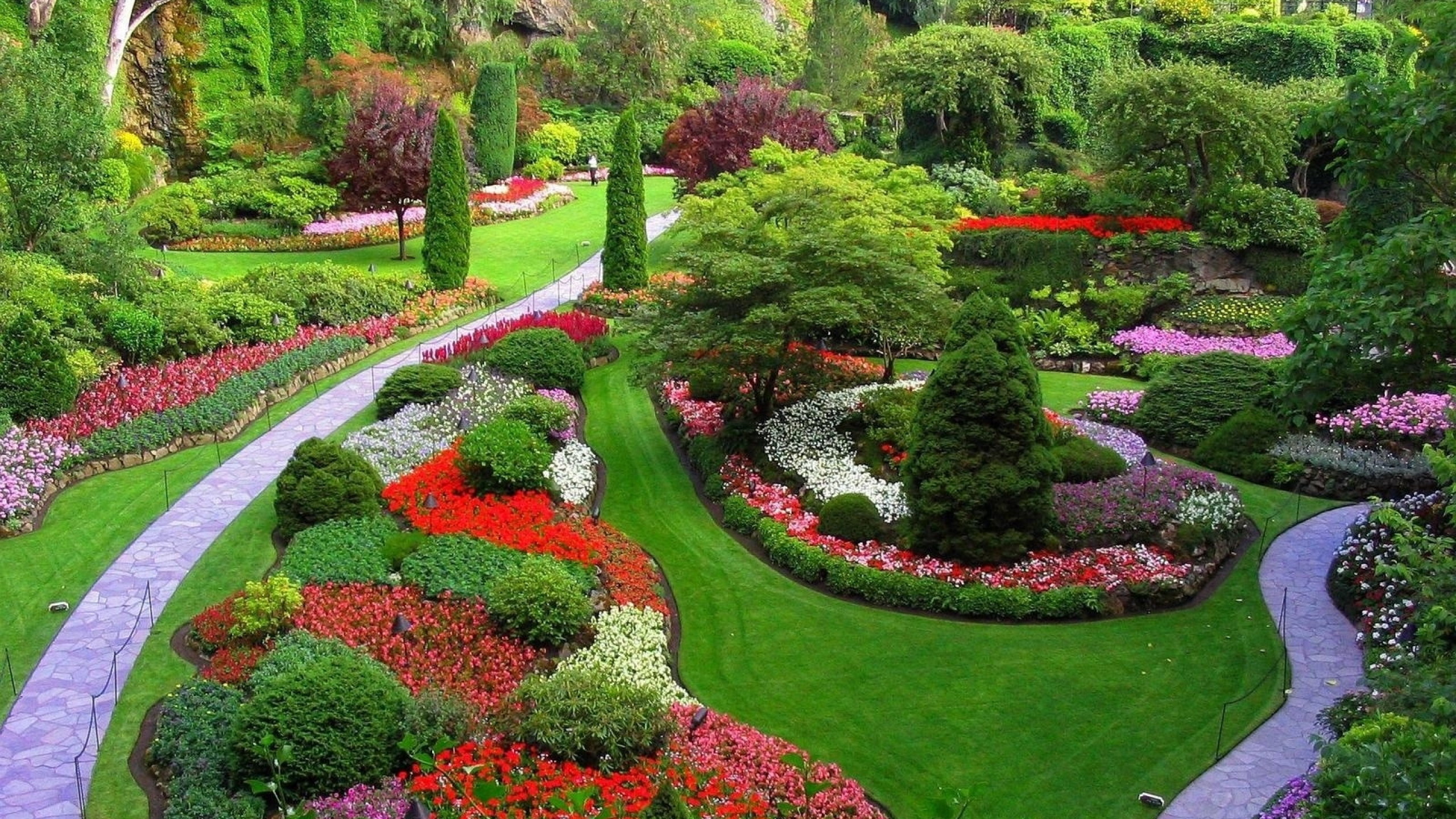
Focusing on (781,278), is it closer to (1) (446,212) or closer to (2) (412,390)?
(2) (412,390)

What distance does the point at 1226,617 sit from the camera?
13.0m

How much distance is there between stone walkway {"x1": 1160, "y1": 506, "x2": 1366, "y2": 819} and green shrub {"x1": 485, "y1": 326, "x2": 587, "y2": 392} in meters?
10.7

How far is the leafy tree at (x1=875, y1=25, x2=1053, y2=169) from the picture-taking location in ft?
99.2

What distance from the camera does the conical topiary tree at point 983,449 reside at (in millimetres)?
13242

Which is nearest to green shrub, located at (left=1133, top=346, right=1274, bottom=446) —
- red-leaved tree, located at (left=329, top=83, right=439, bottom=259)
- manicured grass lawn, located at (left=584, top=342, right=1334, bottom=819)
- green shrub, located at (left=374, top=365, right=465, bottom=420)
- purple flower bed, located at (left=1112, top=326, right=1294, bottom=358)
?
purple flower bed, located at (left=1112, top=326, right=1294, bottom=358)

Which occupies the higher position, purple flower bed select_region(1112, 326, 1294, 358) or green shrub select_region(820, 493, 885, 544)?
purple flower bed select_region(1112, 326, 1294, 358)

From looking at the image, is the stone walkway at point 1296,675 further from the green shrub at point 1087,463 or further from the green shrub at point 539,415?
the green shrub at point 539,415

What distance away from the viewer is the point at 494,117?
38562 mm

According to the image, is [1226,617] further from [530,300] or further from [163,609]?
[530,300]

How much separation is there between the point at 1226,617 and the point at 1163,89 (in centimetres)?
1555

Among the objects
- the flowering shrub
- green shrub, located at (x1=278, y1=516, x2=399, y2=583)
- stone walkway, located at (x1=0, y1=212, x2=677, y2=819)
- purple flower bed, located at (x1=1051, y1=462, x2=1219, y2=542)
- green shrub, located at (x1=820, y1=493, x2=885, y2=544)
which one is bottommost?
stone walkway, located at (x1=0, y1=212, x2=677, y2=819)

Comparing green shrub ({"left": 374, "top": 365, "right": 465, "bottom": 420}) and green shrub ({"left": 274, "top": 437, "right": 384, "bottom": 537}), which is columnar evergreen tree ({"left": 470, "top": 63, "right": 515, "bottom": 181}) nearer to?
green shrub ({"left": 374, "top": 365, "right": 465, "bottom": 420})

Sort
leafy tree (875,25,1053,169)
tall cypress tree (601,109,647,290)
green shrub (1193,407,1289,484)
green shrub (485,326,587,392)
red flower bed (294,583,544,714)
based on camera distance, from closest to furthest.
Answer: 1. red flower bed (294,583,544,714)
2. green shrub (1193,407,1289,484)
3. green shrub (485,326,587,392)
4. tall cypress tree (601,109,647,290)
5. leafy tree (875,25,1053,169)

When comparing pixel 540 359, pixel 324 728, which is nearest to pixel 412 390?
pixel 540 359
